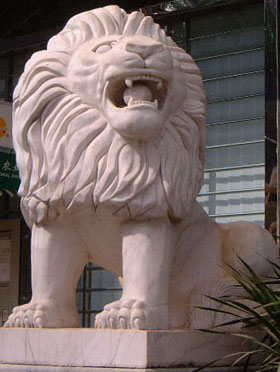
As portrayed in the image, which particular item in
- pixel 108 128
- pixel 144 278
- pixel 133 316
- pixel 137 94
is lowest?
pixel 133 316

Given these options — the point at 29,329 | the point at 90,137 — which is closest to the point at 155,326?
the point at 29,329

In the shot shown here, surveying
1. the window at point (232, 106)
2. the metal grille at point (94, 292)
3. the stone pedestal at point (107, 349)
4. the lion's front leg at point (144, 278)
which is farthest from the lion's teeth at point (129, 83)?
the metal grille at point (94, 292)

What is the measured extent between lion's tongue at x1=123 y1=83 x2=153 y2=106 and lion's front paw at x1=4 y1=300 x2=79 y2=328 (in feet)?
2.82

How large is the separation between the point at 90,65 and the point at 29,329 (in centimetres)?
105

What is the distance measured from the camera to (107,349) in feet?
10.7

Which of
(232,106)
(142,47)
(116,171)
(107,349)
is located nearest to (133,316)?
(107,349)

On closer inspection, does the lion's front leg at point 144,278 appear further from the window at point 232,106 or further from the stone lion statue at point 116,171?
the window at point 232,106

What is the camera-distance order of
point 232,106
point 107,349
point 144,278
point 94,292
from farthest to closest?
1. point 94,292
2. point 232,106
3. point 144,278
4. point 107,349

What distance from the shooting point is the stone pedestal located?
3.21 metres

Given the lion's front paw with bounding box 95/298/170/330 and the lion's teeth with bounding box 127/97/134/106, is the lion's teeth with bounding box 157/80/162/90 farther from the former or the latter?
the lion's front paw with bounding box 95/298/170/330

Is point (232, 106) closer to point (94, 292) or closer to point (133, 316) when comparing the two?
point (94, 292)

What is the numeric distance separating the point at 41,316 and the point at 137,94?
94 cm

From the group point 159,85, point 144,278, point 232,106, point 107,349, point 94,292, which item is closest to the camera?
point 107,349

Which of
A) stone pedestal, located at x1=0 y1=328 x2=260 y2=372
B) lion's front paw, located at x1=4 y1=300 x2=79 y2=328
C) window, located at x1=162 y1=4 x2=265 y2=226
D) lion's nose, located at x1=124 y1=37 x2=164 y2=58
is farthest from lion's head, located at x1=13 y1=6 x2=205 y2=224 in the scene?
window, located at x1=162 y1=4 x2=265 y2=226
